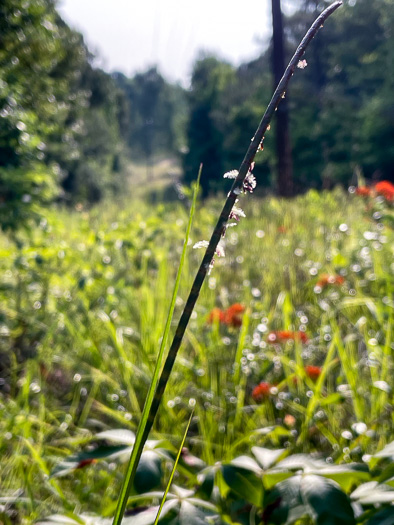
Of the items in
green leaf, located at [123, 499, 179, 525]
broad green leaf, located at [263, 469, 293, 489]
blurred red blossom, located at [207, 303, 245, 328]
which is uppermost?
blurred red blossom, located at [207, 303, 245, 328]

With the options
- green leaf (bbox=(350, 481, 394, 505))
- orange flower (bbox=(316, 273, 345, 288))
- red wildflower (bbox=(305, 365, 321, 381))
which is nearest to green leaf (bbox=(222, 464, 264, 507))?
green leaf (bbox=(350, 481, 394, 505))

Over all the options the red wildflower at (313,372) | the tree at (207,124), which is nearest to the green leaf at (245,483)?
the red wildflower at (313,372)

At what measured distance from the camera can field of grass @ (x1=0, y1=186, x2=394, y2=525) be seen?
2.35ft

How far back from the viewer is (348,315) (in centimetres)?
193

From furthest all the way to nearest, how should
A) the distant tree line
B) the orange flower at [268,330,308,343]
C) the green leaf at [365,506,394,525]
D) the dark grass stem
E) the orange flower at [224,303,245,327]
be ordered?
the distant tree line, the orange flower at [224,303,245,327], the orange flower at [268,330,308,343], the green leaf at [365,506,394,525], the dark grass stem

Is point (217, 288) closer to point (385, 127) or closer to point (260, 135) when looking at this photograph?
point (260, 135)

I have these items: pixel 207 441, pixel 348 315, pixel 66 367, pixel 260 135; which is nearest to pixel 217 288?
pixel 348 315

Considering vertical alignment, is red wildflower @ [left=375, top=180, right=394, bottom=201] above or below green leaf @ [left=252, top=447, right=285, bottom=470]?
above

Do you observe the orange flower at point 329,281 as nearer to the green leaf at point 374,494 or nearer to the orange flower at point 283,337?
the orange flower at point 283,337

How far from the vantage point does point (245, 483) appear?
2.11ft

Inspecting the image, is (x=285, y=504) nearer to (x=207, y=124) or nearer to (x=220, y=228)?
(x=220, y=228)

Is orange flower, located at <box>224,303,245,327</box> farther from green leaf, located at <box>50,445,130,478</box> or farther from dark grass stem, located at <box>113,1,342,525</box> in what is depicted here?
dark grass stem, located at <box>113,1,342,525</box>

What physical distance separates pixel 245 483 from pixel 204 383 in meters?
0.86

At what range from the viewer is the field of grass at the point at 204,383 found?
716mm
